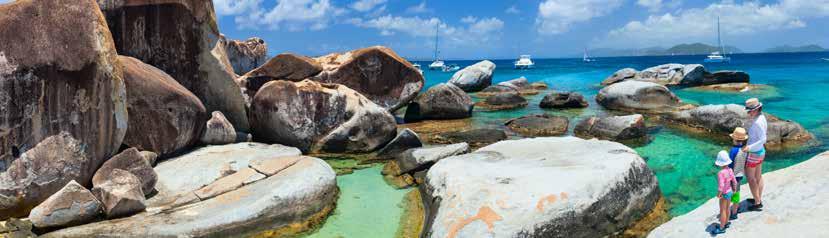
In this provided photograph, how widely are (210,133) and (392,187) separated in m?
4.78

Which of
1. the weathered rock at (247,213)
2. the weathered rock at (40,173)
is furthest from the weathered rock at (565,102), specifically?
the weathered rock at (40,173)

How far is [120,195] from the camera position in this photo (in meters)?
8.36

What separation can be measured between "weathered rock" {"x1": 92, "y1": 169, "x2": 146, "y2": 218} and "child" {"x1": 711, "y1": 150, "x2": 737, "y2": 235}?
27.7ft

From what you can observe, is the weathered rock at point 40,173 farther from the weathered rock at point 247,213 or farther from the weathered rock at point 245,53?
the weathered rock at point 245,53

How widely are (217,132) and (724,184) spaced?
10.7m

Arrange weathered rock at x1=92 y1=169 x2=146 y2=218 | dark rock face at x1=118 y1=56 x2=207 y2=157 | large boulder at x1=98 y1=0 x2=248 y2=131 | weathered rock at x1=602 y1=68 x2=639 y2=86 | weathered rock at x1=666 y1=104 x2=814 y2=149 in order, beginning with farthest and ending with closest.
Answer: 1. weathered rock at x1=602 y1=68 x2=639 y2=86
2. weathered rock at x1=666 y1=104 x2=814 y2=149
3. large boulder at x1=98 y1=0 x2=248 y2=131
4. dark rock face at x1=118 y1=56 x2=207 y2=157
5. weathered rock at x1=92 y1=169 x2=146 y2=218

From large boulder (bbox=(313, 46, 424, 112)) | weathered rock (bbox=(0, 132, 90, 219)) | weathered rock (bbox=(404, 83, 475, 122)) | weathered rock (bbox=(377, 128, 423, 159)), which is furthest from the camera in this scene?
weathered rock (bbox=(404, 83, 475, 122))

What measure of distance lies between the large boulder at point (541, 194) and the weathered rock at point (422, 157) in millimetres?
1561

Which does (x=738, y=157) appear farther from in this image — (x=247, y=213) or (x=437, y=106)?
(x=437, y=106)

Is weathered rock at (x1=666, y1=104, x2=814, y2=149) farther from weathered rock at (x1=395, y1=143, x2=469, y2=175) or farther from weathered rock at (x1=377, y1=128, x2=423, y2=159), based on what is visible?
weathered rock at (x1=377, y1=128, x2=423, y2=159)

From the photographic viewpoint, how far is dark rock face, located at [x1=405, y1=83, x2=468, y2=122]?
71.4 feet

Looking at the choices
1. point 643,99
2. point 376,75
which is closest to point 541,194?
point 376,75

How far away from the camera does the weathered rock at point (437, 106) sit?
21750 mm

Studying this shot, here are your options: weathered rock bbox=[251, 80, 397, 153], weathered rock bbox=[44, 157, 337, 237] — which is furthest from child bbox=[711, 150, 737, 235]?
weathered rock bbox=[251, 80, 397, 153]
